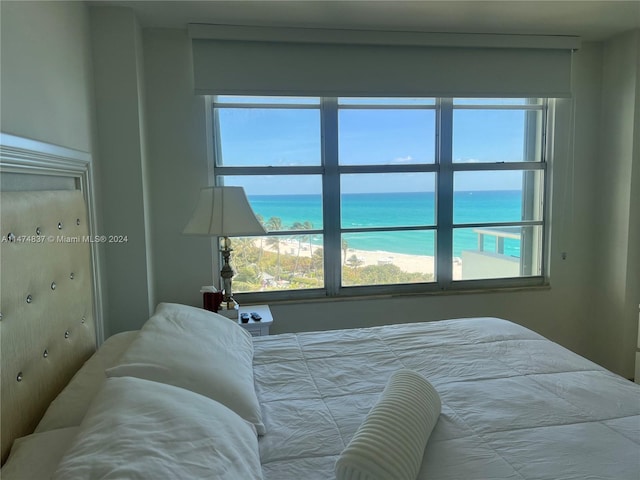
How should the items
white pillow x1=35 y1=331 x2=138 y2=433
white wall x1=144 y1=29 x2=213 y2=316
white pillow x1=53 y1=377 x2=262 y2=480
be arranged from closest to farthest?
white pillow x1=53 y1=377 x2=262 y2=480 < white pillow x1=35 y1=331 x2=138 y2=433 < white wall x1=144 y1=29 x2=213 y2=316

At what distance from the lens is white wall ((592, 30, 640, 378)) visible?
3.05m

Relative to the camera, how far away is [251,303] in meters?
3.07

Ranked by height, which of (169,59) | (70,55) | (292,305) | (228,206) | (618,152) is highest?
(169,59)

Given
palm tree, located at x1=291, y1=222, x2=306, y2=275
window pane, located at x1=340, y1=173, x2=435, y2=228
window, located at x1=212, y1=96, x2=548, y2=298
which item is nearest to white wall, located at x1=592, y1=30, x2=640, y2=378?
window, located at x1=212, y1=96, x2=548, y2=298

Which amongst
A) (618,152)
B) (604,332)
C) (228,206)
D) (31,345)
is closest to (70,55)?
(228,206)

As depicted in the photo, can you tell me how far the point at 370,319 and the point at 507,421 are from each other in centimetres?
186

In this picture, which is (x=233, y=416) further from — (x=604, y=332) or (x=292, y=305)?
(x=604, y=332)

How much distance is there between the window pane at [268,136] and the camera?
300 cm

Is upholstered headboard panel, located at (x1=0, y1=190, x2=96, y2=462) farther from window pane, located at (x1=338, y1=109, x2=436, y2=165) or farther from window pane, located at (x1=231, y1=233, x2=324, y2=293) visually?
window pane, located at (x1=338, y1=109, x2=436, y2=165)

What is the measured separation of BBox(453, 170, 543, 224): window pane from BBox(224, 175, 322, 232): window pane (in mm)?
1022

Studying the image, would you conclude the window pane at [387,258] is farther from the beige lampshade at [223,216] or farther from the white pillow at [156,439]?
the white pillow at [156,439]

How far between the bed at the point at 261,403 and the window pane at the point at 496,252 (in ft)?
4.60

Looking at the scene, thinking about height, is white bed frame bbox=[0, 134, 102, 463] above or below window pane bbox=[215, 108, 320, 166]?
below

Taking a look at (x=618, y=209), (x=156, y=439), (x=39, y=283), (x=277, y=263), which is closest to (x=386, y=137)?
(x=277, y=263)
